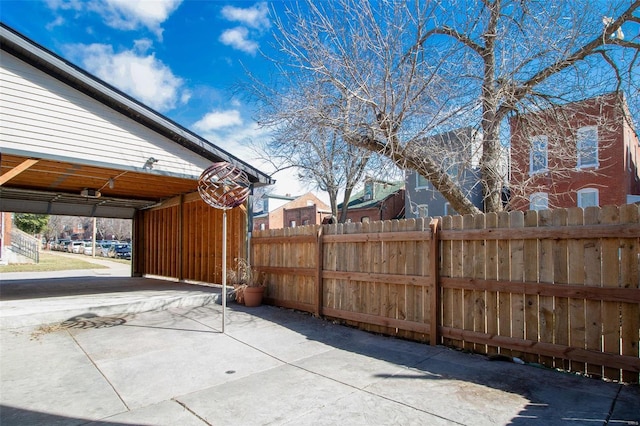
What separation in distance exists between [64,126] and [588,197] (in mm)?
17822

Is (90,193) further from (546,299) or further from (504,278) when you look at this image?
(546,299)

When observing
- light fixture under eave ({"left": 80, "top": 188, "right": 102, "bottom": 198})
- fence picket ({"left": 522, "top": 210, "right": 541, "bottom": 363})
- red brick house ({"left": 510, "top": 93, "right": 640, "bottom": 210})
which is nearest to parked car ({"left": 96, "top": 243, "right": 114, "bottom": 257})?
light fixture under eave ({"left": 80, "top": 188, "right": 102, "bottom": 198})

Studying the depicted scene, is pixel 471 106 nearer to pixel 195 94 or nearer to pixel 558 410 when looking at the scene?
pixel 558 410

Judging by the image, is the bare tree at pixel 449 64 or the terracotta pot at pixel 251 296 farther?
the terracotta pot at pixel 251 296

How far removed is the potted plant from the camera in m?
8.00

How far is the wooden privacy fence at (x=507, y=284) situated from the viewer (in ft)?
12.1

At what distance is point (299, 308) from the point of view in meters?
7.33

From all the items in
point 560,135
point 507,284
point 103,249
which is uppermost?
point 560,135

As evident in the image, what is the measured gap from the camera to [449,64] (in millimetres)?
6570

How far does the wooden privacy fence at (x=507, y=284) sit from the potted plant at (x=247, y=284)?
2.00 meters

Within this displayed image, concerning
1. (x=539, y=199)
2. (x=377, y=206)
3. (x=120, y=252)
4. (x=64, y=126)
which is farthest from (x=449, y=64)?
(x=120, y=252)

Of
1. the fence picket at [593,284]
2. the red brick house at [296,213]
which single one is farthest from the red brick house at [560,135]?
the red brick house at [296,213]

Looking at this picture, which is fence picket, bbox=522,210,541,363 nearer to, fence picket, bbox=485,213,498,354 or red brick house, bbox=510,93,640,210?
fence picket, bbox=485,213,498,354

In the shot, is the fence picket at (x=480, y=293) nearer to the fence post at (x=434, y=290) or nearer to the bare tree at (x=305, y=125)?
the fence post at (x=434, y=290)
